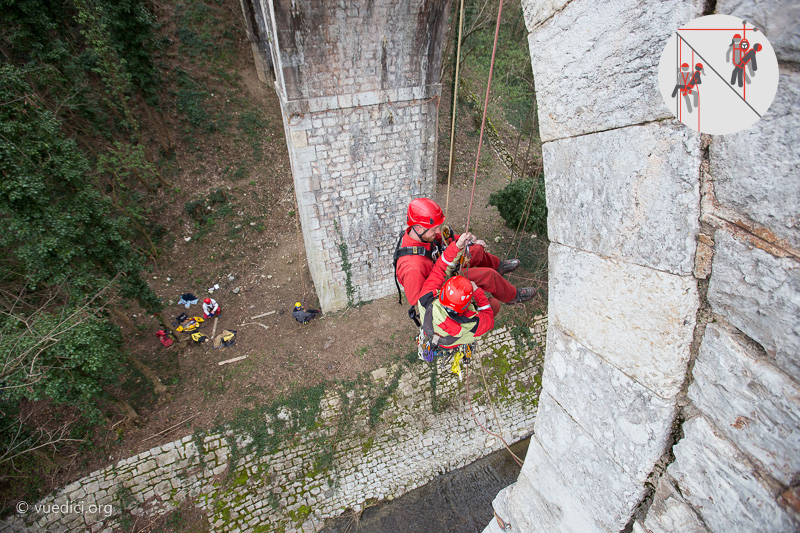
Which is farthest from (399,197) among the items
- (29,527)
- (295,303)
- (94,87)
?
(94,87)

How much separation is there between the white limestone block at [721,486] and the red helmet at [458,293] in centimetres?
192

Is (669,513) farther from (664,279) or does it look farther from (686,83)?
(686,83)

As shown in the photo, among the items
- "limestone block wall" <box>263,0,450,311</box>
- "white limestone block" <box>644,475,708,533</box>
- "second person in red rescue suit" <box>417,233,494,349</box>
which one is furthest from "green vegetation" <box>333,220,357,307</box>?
"white limestone block" <box>644,475,708,533</box>

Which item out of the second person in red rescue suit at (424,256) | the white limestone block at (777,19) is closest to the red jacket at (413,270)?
the second person in red rescue suit at (424,256)

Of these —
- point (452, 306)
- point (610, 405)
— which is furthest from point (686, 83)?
point (452, 306)

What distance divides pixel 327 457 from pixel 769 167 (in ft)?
24.0

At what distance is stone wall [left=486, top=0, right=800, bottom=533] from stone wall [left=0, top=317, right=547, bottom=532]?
5.93m

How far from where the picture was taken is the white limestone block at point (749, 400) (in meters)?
0.96

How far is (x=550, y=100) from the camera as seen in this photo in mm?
1430

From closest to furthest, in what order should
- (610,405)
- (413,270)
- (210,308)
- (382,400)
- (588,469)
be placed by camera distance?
1. (610,405)
2. (588,469)
3. (413,270)
4. (382,400)
5. (210,308)

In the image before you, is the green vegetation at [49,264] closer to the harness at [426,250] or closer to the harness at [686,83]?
the harness at [426,250]

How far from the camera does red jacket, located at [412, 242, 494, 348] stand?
11.0 feet

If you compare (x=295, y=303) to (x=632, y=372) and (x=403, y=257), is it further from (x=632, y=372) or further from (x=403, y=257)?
(x=632, y=372)

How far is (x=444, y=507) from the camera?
6.80 metres
